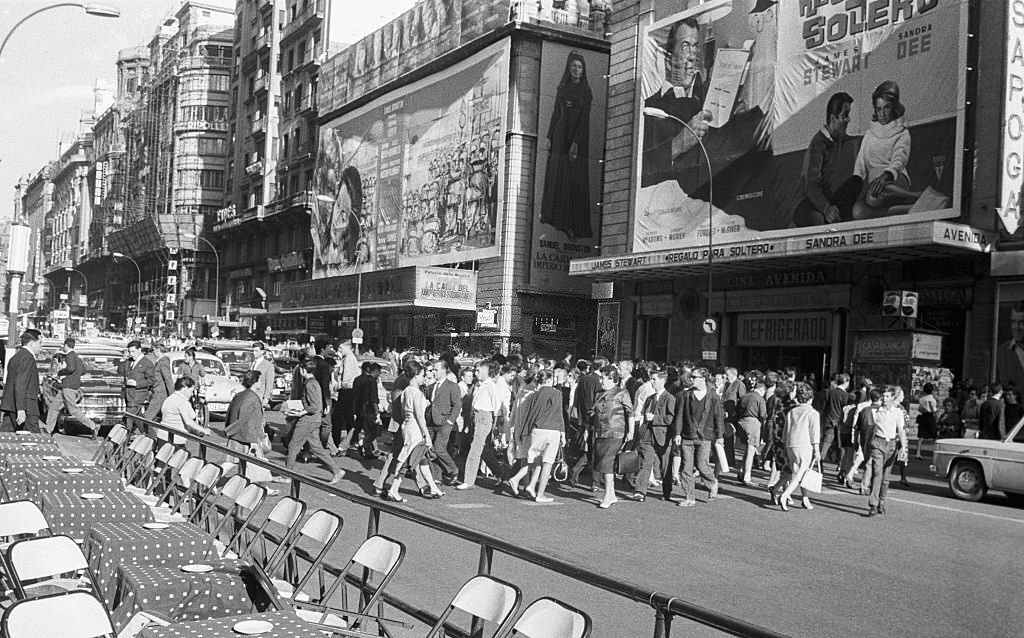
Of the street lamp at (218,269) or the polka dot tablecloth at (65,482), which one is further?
the street lamp at (218,269)

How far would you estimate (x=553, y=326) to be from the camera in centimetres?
4628

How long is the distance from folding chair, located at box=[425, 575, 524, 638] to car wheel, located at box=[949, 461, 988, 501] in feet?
43.8

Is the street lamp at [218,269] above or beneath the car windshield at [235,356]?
above

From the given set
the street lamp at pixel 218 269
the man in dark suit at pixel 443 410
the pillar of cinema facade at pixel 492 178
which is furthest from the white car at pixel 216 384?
the street lamp at pixel 218 269

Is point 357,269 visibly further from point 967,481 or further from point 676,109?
point 967,481

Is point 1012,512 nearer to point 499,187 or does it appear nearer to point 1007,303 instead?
point 1007,303

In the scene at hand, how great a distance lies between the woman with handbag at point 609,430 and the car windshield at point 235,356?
19.4 m

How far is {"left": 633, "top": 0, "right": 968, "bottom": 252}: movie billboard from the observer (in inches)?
1013

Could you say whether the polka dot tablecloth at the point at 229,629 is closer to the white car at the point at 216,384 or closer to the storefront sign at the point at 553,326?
the white car at the point at 216,384

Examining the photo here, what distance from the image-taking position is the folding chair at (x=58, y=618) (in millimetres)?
4312

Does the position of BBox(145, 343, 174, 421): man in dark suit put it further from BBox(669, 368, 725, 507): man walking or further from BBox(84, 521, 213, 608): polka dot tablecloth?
BBox(84, 521, 213, 608): polka dot tablecloth

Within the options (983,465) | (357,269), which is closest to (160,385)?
(983,465)

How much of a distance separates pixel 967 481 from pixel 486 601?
1362 cm

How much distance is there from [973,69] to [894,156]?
2.78 metres
